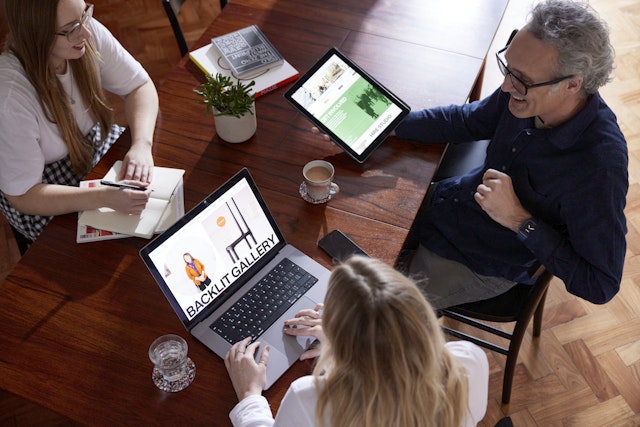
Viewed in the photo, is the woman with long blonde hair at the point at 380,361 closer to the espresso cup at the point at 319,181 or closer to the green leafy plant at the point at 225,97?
the espresso cup at the point at 319,181

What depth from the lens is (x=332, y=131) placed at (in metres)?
1.97

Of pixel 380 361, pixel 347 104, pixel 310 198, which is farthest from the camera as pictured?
pixel 347 104

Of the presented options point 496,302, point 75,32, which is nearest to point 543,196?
point 496,302

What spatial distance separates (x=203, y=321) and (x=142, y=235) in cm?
33

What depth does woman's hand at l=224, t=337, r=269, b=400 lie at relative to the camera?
1478 millimetres

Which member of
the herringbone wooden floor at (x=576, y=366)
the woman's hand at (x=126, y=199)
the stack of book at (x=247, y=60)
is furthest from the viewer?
the herringbone wooden floor at (x=576, y=366)

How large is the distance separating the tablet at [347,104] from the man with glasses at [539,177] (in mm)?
84

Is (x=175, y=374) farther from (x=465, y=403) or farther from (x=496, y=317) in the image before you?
(x=496, y=317)

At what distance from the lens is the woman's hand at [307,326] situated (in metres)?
1.57

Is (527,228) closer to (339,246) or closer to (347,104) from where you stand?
(339,246)

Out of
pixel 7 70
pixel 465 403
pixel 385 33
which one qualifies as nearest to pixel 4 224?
pixel 7 70

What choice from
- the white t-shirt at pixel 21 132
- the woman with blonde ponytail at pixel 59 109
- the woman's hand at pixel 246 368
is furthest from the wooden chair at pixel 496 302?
the white t-shirt at pixel 21 132

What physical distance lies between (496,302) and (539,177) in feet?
1.42

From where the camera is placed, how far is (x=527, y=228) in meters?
1.76
